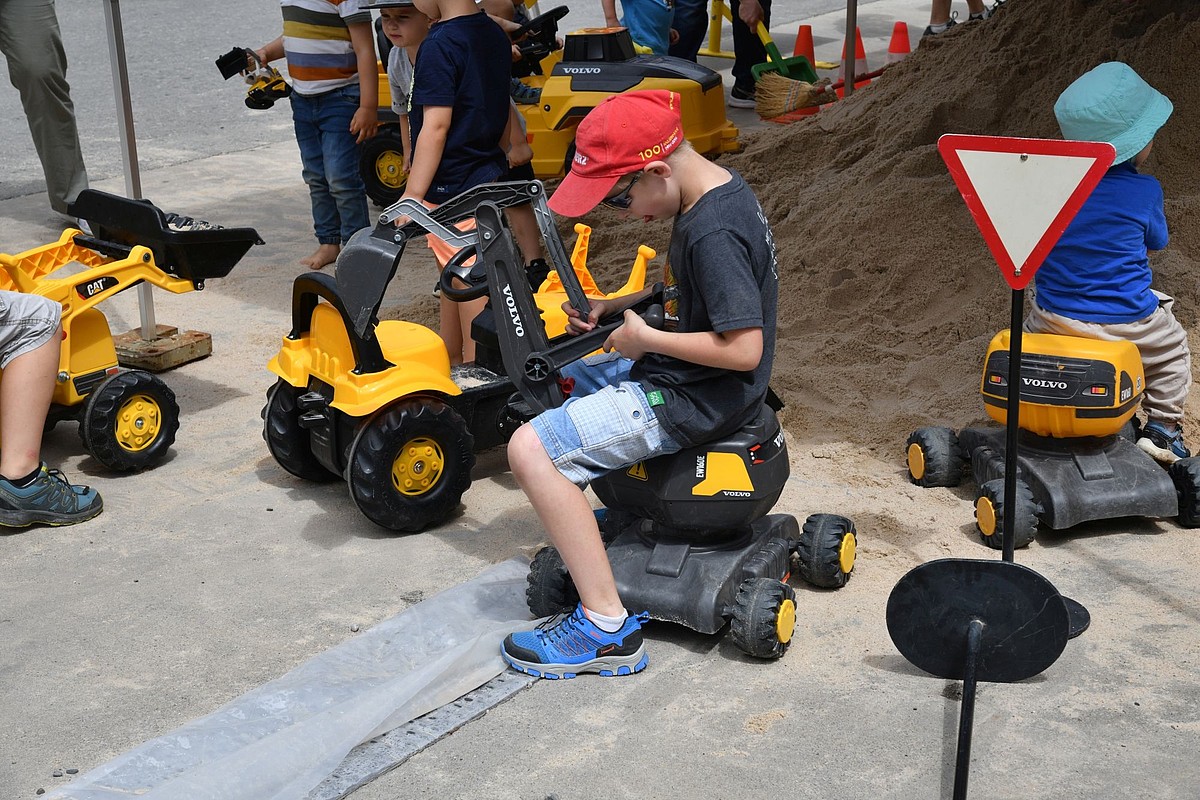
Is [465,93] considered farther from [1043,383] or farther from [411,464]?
[1043,383]

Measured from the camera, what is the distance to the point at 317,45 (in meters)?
5.95

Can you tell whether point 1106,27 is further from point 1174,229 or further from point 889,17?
point 889,17

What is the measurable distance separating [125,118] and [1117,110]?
3736mm

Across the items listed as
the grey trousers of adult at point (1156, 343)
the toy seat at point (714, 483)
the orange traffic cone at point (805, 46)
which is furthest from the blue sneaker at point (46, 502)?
the orange traffic cone at point (805, 46)

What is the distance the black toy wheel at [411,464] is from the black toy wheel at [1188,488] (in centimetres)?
208

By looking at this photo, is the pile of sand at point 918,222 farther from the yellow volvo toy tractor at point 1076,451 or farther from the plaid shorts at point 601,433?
the plaid shorts at point 601,433

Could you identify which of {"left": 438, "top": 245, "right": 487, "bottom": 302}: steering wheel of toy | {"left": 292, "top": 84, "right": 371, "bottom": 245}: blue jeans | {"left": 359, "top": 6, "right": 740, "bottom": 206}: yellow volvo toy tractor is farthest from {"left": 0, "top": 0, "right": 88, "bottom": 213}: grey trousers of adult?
{"left": 438, "top": 245, "right": 487, "bottom": 302}: steering wheel of toy

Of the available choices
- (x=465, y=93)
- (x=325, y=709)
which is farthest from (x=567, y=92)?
(x=325, y=709)

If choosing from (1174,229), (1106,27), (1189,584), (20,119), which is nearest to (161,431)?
(1189,584)

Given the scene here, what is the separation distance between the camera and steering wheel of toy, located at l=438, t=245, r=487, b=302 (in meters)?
3.52

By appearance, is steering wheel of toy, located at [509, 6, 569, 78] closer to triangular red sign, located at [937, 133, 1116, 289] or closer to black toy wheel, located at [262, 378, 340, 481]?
black toy wheel, located at [262, 378, 340, 481]

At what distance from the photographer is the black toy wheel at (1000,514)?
361 cm

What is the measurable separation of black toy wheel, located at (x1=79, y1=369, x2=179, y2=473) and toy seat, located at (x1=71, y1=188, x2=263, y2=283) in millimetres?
465

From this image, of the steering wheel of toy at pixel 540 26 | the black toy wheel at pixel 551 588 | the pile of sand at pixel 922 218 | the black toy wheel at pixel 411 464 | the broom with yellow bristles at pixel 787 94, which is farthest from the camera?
the broom with yellow bristles at pixel 787 94
